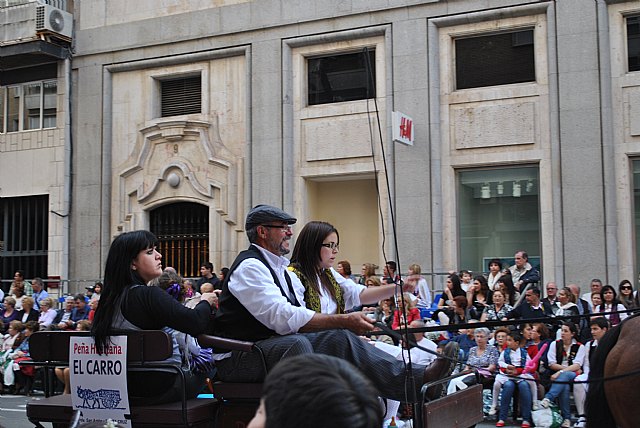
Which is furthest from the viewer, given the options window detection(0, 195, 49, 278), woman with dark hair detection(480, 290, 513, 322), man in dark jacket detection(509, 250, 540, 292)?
window detection(0, 195, 49, 278)

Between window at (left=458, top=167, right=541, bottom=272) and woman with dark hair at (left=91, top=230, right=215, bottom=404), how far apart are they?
39.4ft

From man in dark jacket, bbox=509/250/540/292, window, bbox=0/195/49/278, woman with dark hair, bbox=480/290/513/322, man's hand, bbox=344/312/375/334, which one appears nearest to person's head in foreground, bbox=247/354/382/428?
man's hand, bbox=344/312/375/334

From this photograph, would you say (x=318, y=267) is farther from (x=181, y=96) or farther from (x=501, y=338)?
(x=181, y=96)

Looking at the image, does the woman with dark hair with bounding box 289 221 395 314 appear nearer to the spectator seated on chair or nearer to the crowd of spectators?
the crowd of spectators

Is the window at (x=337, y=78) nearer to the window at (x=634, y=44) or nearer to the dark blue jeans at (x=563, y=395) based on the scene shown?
the window at (x=634, y=44)

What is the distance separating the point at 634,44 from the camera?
1560 centimetres

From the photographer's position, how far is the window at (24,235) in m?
21.3

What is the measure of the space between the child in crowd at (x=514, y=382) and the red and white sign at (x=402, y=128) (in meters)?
6.03

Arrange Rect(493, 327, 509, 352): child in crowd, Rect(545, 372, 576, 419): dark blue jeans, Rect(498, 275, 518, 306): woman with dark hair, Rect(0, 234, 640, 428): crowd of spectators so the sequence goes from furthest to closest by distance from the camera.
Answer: Rect(498, 275, 518, 306): woman with dark hair < Rect(493, 327, 509, 352): child in crowd < Rect(545, 372, 576, 419): dark blue jeans < Rect(0, 234, 640, 428): crowd of spectators

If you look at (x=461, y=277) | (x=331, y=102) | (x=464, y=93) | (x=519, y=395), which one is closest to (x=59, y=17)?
(x=331, y=102)

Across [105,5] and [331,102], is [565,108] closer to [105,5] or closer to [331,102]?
[331,102]

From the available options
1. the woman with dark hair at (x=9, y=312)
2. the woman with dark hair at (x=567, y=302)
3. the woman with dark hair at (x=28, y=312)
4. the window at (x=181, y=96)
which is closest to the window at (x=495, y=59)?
the woman with dark hair at (x=567, y=302)

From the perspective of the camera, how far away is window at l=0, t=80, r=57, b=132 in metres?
21.7

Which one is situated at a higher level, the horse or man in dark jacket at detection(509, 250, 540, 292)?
man in dark jacket at detection(509, 250, 540, 292)
